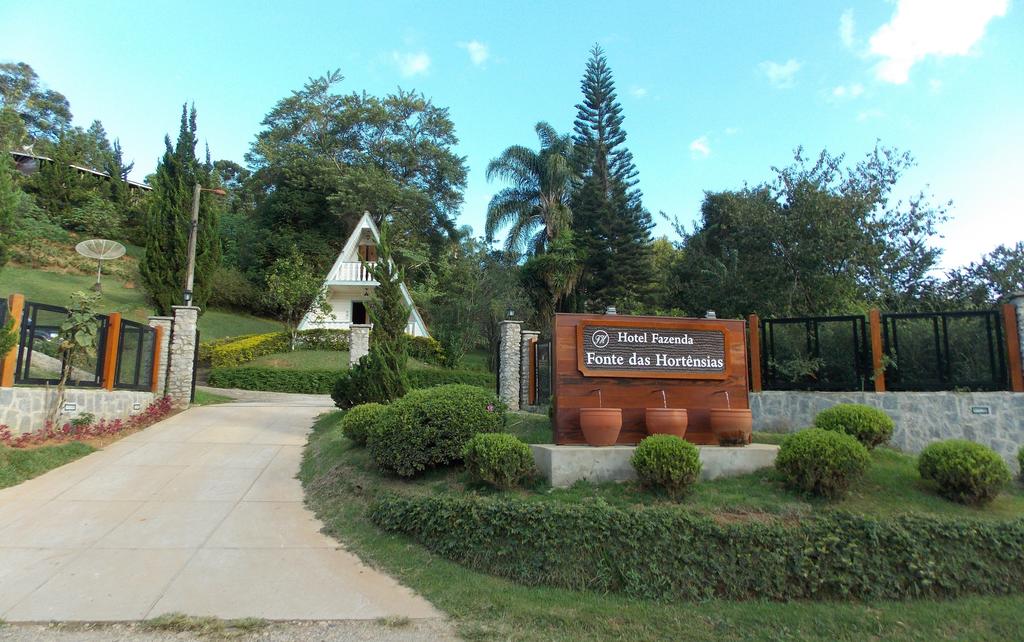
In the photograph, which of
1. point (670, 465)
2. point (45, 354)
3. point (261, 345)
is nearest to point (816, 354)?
point (670, 465)

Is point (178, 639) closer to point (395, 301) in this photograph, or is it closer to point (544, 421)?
point (544, 421)

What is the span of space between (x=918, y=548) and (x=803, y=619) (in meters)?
1.24

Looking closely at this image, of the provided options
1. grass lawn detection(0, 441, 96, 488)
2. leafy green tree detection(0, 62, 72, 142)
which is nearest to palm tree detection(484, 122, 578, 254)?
grass lawn detection(0, 441, 96, 488)

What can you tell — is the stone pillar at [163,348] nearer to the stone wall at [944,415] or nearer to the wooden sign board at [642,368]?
the wooden sign board at [642,368]

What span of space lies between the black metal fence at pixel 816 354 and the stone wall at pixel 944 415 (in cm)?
49

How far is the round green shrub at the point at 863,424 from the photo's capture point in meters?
6.74

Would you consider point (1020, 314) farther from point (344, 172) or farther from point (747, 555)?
point (344, 172)

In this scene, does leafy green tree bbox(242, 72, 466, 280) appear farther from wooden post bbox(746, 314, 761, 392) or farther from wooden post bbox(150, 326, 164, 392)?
wooden post bbox(746, 314, 761, 392)

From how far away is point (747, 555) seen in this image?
4.60m

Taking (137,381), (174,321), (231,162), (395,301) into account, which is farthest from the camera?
(231,162)

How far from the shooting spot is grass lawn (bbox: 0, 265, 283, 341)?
25.7 m

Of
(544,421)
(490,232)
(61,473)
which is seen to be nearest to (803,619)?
(544,421)

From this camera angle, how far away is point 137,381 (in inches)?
484

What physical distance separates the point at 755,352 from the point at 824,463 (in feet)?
19.0
